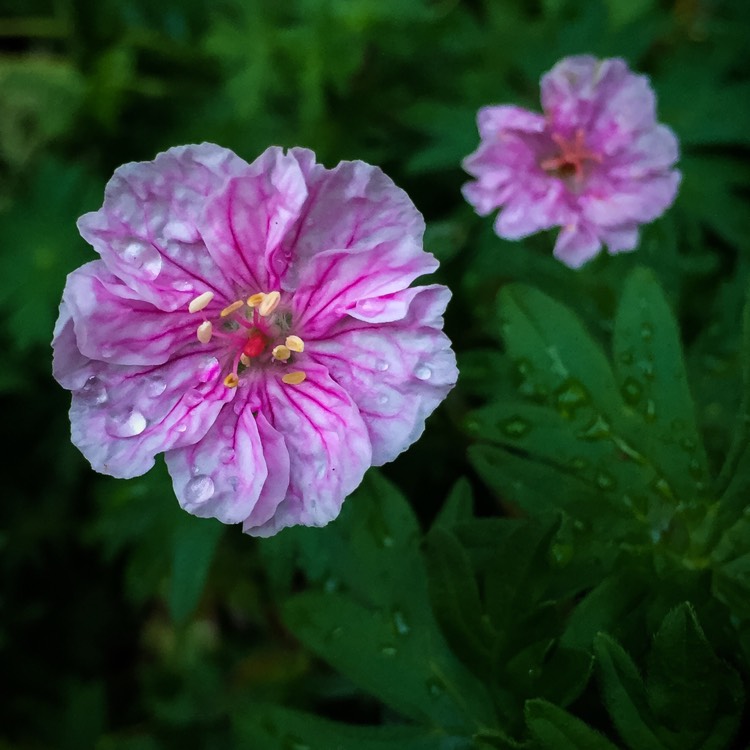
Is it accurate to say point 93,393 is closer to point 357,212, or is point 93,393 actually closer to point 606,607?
point 357,212

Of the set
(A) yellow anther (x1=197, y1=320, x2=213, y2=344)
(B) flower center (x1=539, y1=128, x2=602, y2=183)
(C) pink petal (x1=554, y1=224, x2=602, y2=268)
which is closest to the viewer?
(A) yellow anther (x1=197, y1=320, x2=213, y2=344)

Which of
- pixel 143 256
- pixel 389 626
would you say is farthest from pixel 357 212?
pixel 389 626

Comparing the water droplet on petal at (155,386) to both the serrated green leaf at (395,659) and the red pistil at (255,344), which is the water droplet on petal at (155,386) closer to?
the red pistil at (255,344)

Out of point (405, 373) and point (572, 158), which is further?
point (572, 158)

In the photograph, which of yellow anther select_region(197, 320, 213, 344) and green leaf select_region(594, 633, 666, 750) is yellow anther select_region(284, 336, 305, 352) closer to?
yellow anther select_region(197, 320, 213, 344)

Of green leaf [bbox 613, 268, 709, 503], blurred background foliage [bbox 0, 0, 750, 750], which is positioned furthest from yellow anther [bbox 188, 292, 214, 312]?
green leaf [bbox 613, 268, 709, 503]
